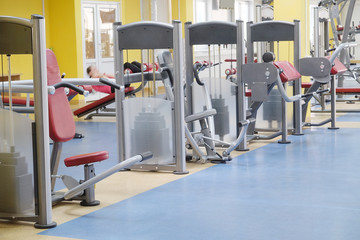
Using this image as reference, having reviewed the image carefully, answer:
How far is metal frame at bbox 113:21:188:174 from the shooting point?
5.33 meters

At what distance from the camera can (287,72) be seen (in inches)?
278

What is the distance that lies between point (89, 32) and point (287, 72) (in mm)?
Result: 8177

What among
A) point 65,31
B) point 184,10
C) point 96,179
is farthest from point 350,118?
point 184,10

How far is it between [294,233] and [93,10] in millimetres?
11587

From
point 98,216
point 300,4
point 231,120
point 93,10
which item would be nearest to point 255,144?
point 231,120

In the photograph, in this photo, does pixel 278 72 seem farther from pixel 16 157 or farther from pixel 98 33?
pixel 98 33

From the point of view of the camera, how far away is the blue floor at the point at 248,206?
3648 mm

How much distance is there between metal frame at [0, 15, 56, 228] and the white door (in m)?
10.1

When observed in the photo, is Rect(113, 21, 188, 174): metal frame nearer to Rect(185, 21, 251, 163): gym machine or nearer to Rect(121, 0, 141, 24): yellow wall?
Rect(185, 21, 251, 163): gym machine

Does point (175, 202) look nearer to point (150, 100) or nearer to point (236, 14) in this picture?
point (150, 100)

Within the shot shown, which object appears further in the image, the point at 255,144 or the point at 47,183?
the point at 255,144

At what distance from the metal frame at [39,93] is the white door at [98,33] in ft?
33.3

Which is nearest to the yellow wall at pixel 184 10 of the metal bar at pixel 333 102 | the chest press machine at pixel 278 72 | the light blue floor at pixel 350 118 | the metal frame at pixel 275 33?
the light blue floor at pixel 350 118

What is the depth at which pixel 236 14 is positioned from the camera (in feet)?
66.5
